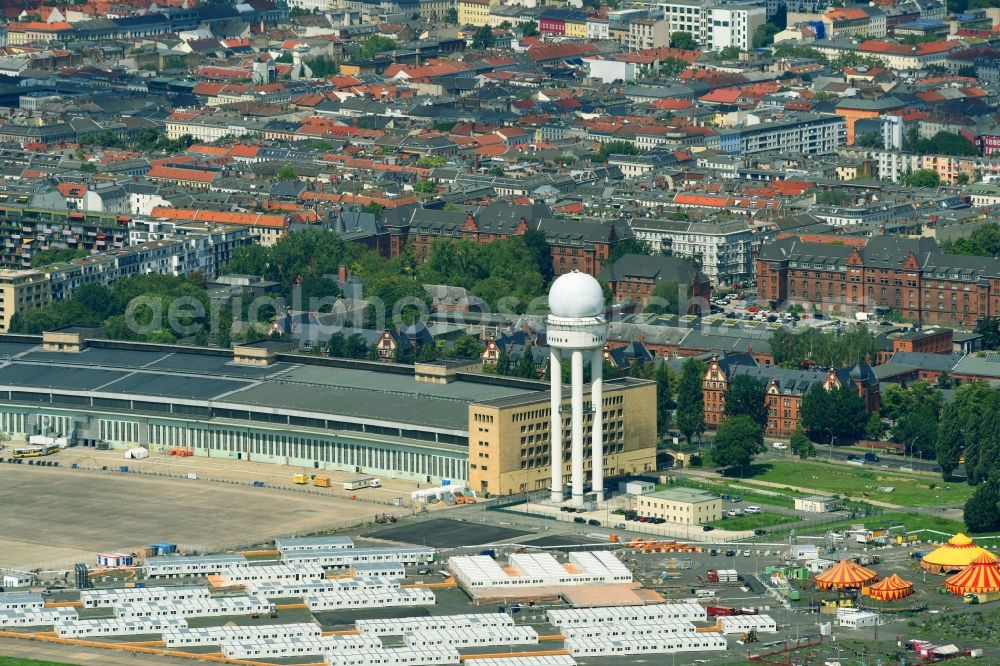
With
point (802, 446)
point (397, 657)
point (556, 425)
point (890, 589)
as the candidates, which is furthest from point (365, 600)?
point (802, 446)

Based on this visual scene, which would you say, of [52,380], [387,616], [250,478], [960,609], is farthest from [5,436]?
[960,609]

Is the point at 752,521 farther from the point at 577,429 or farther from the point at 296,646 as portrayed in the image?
the point at 296,646

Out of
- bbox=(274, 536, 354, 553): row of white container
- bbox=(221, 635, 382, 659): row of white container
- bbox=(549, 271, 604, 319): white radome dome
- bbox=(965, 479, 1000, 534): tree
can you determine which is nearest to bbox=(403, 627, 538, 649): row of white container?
bbox=(221, 635, 382, 659): row of white container

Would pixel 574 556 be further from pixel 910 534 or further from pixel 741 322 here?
pixel 741 322

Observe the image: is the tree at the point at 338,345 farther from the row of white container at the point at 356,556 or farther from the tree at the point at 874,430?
the row of white container at the point at 356,556

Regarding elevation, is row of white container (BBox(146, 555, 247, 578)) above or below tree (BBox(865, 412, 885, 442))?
below

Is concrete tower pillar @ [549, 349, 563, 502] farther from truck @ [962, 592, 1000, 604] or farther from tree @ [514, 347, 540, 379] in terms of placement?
truck @ [962, 592, 1000, 604]
